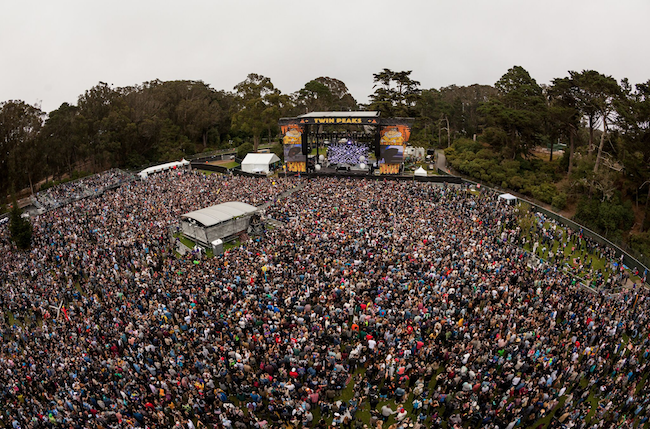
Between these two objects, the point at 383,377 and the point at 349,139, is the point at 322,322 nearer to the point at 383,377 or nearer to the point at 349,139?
the point at 383,377

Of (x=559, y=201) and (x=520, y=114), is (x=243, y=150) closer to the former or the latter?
(x=520, y=114)

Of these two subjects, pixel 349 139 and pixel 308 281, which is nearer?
pixel 308 281

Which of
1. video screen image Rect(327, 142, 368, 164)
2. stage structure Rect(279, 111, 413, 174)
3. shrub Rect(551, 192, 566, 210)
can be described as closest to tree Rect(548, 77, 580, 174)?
shrub Rect(551, 192, 566, 210)

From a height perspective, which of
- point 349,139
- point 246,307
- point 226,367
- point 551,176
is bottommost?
point 226,367

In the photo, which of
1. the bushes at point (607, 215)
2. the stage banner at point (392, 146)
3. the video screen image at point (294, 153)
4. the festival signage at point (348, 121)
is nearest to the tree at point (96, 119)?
the video screen image at point (294, 153)

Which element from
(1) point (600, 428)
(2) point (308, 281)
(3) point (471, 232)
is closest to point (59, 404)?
(2) point (308, 281)

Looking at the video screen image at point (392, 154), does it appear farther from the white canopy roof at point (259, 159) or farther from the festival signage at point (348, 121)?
the white canopy roof at point (259, 159)

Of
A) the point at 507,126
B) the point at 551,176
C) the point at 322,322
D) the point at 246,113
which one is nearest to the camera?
the point at 322,322

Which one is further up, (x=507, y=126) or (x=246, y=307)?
(x=507, y=126)
